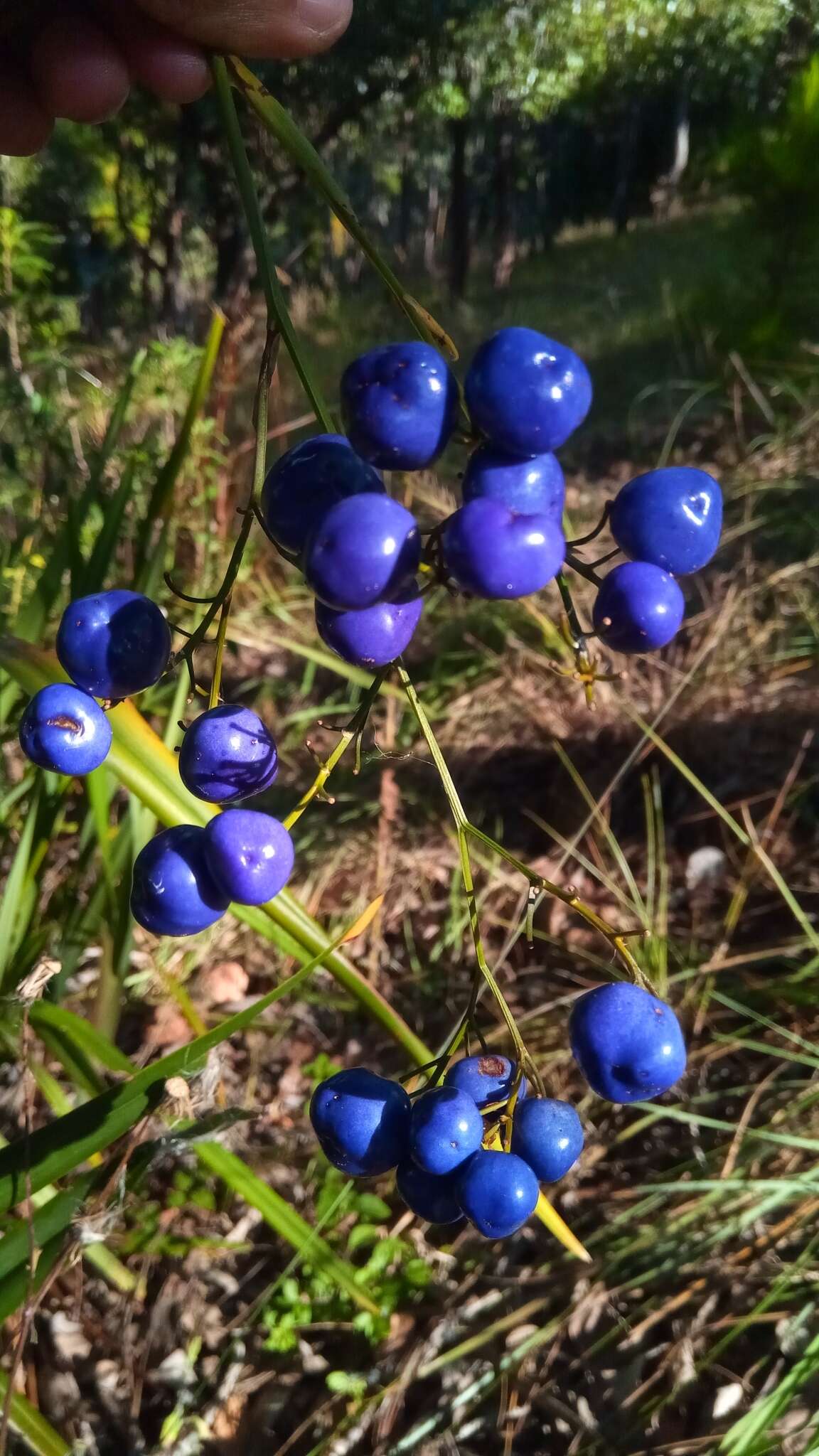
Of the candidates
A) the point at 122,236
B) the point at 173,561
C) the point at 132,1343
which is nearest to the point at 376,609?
the point at 132,1343

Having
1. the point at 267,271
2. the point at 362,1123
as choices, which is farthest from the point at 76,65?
the point at 362,1123

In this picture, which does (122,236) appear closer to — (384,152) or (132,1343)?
(384,152)

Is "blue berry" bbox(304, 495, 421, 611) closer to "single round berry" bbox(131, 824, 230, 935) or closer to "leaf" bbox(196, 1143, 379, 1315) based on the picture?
"single round berry" bbox(131, 824, 230, 935)

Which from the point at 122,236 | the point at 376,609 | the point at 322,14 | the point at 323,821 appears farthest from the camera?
the point at 122,236

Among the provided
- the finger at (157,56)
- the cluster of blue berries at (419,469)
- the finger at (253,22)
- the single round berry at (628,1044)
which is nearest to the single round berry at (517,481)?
the cluster of blue berries at (419,469)

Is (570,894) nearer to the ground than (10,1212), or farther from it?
farther from it

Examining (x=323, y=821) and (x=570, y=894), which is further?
(x=323, y=821)

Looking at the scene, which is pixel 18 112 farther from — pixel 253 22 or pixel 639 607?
pixel 639 607

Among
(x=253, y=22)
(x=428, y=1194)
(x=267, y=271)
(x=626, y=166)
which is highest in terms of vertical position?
(x=626, y=166)
